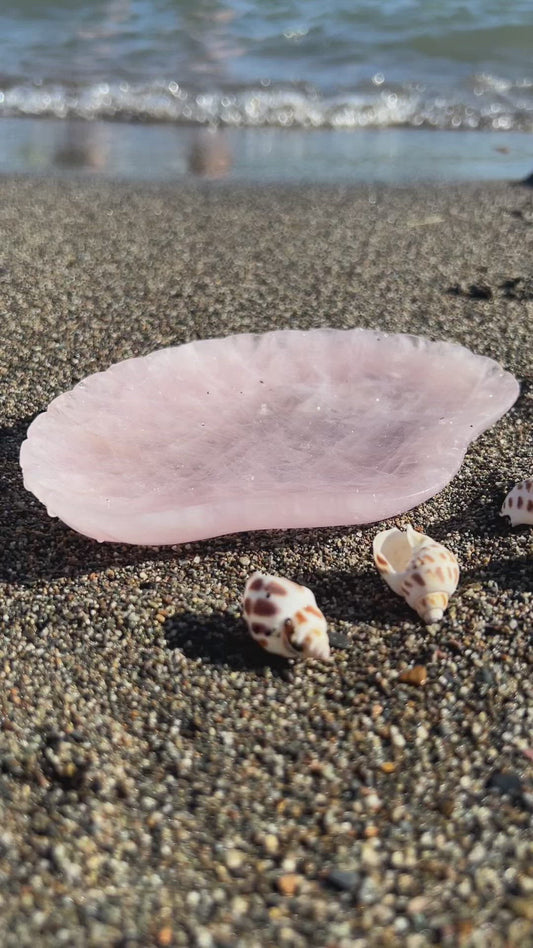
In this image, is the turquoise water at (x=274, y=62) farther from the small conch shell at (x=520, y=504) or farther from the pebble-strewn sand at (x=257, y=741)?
the small conch shell at (x=520, y=504)

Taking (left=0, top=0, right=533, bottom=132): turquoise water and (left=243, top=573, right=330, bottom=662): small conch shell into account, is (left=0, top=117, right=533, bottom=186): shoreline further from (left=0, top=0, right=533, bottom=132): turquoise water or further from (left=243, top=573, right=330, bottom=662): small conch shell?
(left=243, top=573, right=330, bottom=662): small conch shell

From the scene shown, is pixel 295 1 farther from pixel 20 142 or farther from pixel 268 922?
pixel 268 922

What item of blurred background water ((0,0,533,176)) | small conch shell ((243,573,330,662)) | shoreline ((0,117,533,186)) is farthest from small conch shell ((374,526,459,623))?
blurred background water ((0,0,533,176))

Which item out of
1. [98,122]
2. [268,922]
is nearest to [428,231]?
[268,922]

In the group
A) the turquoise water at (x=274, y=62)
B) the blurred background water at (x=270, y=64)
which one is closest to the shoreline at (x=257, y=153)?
the blurred background water at (x=270, y=64)

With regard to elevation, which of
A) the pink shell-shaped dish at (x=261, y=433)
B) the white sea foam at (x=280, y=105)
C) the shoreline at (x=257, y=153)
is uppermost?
the white sea foam at (x=280, y=105)

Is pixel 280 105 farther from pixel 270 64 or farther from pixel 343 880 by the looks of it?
pixel 343 880
